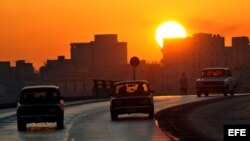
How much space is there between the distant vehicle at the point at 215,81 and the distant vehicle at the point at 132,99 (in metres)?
25.1

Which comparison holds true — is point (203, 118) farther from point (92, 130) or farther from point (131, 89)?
point (92, 130)

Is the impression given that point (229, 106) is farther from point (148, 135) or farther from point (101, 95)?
point (101, 95)

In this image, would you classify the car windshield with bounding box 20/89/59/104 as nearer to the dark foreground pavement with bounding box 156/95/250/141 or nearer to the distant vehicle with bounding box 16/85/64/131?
the distant vehicle with bounding box 16/85/64/131

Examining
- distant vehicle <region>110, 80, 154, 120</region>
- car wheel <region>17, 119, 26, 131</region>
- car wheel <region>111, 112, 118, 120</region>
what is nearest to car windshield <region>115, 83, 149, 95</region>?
distant vehicle <region>110, 80, 154, 120</region>

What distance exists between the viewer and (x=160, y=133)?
1297 inches

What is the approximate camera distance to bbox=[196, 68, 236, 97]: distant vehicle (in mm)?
66812

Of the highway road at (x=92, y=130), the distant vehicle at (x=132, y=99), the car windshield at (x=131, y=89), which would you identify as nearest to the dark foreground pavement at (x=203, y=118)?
the highway road at (x=92, y=130)

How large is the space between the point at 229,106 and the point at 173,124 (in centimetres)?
1529

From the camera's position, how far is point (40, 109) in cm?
3700

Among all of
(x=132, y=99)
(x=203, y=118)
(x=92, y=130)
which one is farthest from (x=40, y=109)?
(x=203, y=118)

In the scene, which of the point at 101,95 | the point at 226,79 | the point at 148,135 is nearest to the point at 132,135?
the point at 148,135

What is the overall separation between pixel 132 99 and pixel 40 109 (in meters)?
5.88

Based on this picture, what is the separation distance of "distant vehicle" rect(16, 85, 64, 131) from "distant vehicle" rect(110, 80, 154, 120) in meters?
4.73

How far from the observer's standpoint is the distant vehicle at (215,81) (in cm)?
6681
